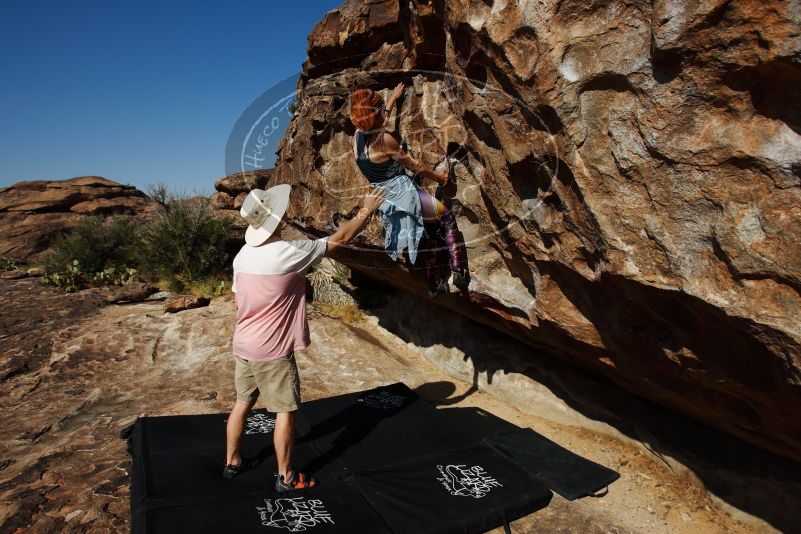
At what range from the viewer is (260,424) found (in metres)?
4.70

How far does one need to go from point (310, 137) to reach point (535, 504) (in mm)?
4854

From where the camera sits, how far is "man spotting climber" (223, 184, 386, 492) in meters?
3.37

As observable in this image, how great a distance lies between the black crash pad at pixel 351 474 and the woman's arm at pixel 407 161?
214 centimetres

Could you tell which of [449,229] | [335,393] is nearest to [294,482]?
[335,393]

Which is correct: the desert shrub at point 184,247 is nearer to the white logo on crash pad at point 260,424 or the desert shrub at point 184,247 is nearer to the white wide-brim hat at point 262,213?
the white logo on crash pad at point 260,424

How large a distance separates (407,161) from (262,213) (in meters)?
1.52

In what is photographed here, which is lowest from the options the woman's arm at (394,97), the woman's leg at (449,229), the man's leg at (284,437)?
the man's leg at (284,437)

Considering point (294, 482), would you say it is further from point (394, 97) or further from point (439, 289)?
point (394, 97)

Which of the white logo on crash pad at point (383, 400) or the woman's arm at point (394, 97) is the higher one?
the woman's arm at point (394, 97)

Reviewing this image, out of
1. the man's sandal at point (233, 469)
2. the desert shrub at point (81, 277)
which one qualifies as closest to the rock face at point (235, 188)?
the desert shrub at point (81, 277)

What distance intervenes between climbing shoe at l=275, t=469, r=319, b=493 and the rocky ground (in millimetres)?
921

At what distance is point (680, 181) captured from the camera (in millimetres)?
2752

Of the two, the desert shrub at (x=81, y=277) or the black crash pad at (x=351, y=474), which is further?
the desert shrub at (x=81, y=277)

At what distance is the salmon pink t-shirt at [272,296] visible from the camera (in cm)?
336
